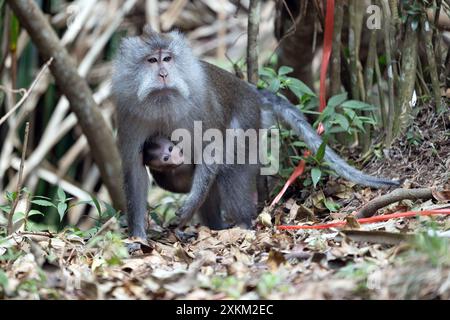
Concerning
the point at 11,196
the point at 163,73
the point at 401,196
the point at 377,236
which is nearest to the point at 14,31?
the point at 163,73

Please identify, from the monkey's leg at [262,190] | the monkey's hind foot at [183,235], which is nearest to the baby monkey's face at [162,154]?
the monkey's hind foot at [183,235]

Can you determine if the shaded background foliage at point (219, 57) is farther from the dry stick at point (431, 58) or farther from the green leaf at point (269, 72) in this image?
the green leaf at point (269, 72)

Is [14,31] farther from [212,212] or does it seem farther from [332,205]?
[332,205]

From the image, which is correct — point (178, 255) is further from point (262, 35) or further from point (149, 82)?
point (262, 35)

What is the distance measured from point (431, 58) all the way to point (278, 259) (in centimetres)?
213

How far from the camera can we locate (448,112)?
5184 millimetres

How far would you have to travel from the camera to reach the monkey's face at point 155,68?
16.6ft

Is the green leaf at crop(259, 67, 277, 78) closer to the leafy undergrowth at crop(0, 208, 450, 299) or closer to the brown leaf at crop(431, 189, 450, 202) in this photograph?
the leafy undergrowth at crop(0, 208, 450, 299)

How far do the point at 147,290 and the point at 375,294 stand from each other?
39.9 inches

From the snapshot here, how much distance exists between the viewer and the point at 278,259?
12.3ft
